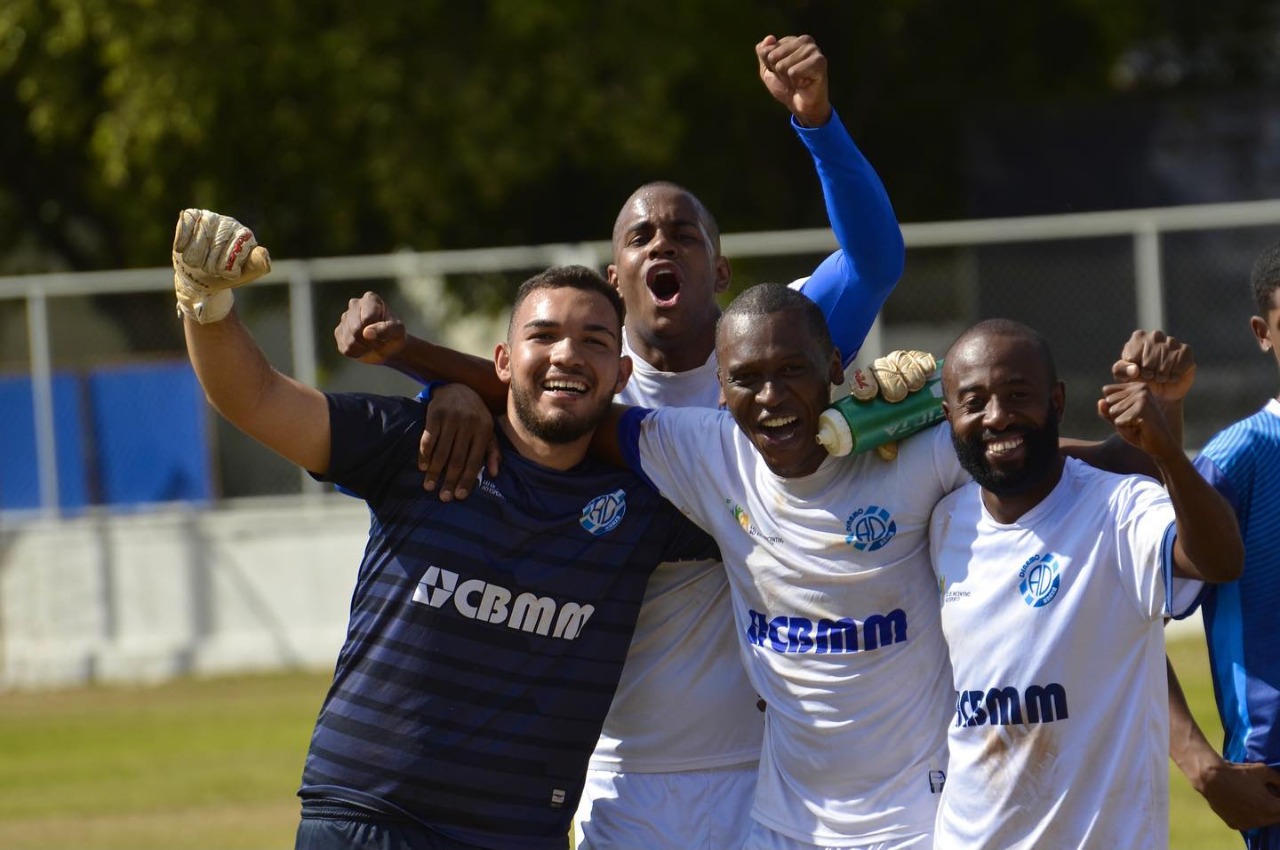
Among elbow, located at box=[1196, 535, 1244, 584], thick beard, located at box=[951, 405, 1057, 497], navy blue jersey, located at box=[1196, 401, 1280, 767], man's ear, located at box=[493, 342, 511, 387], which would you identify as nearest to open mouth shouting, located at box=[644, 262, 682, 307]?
man's ear, located at box=[493, 342, 511, 387]

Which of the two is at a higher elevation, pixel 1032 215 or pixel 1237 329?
pixel 1032 215

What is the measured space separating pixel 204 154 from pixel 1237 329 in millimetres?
8903

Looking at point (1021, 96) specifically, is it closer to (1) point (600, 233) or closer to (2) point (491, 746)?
(1) point (600, 233)

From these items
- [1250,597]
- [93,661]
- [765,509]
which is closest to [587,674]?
[765,509]

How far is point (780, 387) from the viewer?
13.0 feet

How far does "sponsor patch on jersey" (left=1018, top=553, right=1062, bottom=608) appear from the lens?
365 centimetres

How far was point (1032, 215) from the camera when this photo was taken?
1634 cm

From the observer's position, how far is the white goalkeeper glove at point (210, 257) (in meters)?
3.77

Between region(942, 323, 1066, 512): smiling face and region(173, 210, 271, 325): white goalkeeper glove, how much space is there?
154 centimetres

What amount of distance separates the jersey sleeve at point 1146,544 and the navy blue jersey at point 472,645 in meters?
1.19

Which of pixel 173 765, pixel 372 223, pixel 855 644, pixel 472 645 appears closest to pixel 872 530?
pixel 855 644

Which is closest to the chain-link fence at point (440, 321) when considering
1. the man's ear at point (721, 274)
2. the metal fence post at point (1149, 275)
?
the metal fence post at point (1149, 275)

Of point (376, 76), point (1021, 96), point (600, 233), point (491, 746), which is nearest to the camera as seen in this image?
point (491, 746)

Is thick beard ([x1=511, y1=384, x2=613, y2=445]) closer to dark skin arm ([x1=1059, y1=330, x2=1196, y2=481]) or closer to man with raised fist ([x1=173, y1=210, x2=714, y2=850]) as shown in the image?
man with raised fist ([x1=173, y1=210, x2=714, y2=850])
